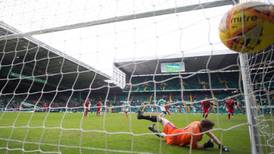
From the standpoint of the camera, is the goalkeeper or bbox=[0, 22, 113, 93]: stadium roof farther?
bbox=[0, 22, 113, 93]: stadium roof

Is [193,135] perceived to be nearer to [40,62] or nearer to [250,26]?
[250,26]

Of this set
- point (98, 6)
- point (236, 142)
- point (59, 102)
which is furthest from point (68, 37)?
point (59, 102)

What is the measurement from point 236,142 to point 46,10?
4.53m

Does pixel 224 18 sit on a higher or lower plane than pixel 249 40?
higher

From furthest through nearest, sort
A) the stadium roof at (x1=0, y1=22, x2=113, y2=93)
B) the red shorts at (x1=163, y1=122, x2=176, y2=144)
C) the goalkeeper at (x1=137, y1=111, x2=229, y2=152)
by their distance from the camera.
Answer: the stadium roof at (x1=0, y1=22, x2=113, y2=93) < the red shorts at (x1=163, y1=122, x2=176, y2=144) < the goalkeeper at (x1=137, y1=111, x2=229, y2=152)

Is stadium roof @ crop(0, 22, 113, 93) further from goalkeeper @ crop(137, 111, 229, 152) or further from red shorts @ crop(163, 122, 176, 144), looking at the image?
goalkeeper @ crop(137, 111, 229, 152)

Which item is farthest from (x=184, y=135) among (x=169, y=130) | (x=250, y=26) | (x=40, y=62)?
(x=40, y=62)

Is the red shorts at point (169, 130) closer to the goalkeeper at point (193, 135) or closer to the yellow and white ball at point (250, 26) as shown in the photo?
the goalkeeper at point (193, 135)

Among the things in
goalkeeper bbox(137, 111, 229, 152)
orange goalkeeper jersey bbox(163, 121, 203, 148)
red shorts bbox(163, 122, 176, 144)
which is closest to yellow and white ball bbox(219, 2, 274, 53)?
goalkeeper bbox(137, 111, 229, 152)

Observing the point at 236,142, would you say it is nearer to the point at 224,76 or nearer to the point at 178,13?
the point at 178,13

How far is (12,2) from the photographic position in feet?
16.3

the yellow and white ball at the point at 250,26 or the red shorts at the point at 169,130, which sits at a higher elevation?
the yellow and white ball at the point at 250,26

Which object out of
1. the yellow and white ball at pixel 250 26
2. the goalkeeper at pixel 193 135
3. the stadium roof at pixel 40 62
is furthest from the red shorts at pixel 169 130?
the yellow and white ball at pixel 250 26

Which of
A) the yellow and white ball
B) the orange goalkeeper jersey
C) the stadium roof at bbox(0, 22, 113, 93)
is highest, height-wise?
the stadium roof at bbox(0, 22, 113, 93)
